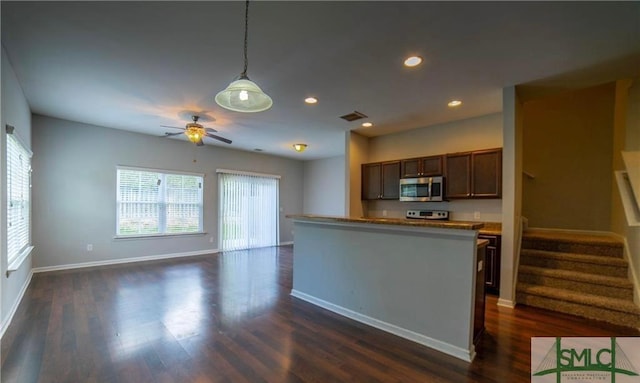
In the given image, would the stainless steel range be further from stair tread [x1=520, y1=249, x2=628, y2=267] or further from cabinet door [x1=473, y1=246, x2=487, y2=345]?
cabinet door [x1=473, y1=246, x2=487, y2=345]

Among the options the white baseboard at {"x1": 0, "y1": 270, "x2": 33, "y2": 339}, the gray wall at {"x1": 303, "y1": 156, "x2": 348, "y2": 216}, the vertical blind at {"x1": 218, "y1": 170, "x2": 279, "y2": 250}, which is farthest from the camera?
the gray wall at {"x1": 303, "y1": 156, "x2": 348, "y2": 216}

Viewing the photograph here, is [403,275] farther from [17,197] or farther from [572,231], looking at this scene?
[17,197]

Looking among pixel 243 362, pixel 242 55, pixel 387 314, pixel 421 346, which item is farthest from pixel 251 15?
pixel 421 346

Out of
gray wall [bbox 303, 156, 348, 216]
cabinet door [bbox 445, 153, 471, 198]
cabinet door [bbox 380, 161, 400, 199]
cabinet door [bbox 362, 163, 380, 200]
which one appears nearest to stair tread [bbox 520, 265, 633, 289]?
cabinet door [bbox 445, 153, 471, 198]

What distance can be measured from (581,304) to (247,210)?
6844 millimetres

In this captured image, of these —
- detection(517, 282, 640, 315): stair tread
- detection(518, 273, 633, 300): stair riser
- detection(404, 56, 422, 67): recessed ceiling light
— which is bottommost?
detection(517, 282, 640, 315): stair tread

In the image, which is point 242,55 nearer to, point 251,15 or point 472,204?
point 251,15

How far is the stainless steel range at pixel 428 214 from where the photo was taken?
4812mm

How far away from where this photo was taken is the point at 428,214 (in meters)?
4.97

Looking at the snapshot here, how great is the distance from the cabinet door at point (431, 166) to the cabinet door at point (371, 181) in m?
0.86

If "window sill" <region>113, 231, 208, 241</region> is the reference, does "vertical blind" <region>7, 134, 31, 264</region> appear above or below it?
above

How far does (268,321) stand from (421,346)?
5.19 feet

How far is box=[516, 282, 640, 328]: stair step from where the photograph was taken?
285cm

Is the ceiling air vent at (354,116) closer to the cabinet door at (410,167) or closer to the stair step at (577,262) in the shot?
the cabinet door at (410,167)
